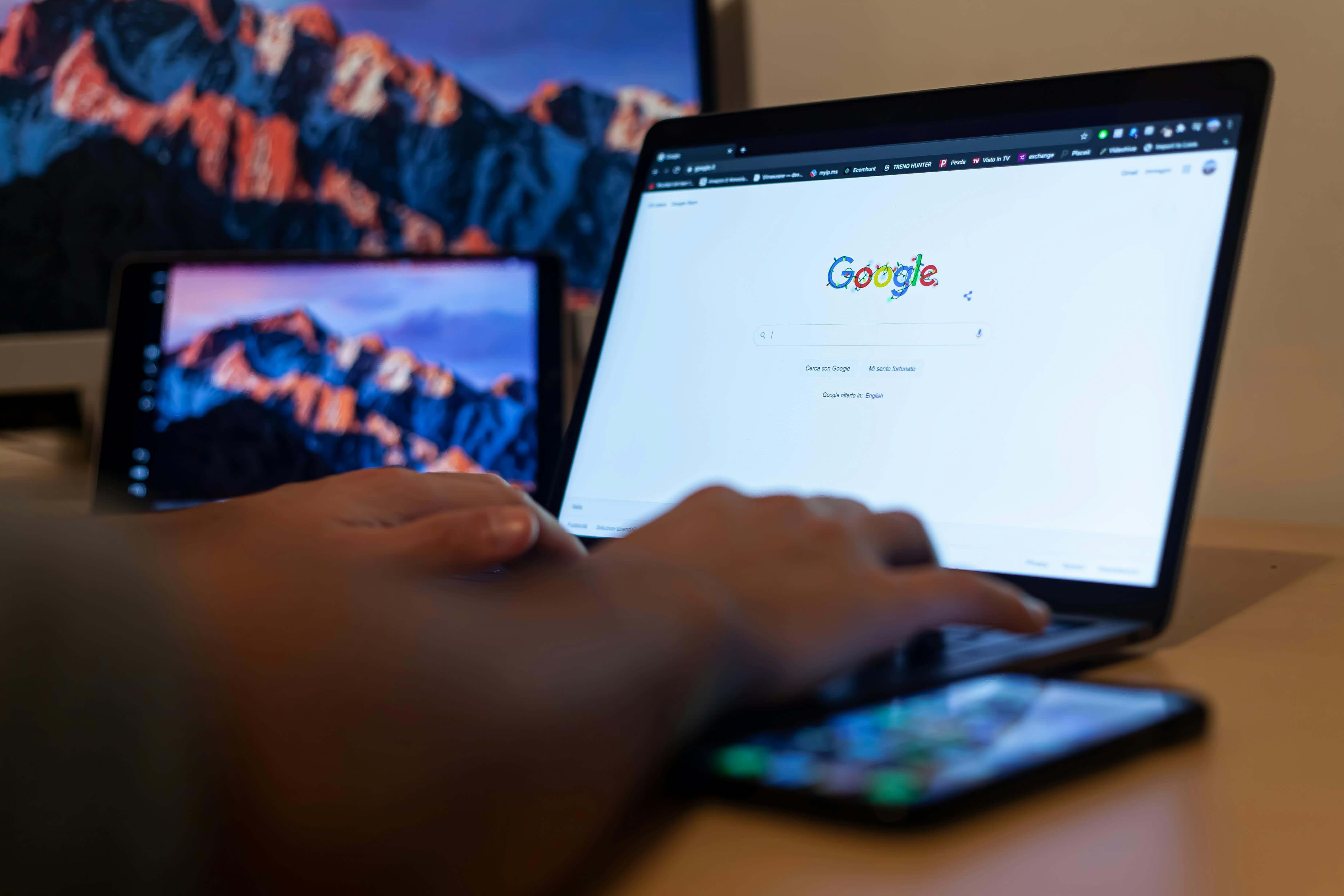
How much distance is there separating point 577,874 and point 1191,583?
48 cm

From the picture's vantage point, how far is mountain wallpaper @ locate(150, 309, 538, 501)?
0.93m

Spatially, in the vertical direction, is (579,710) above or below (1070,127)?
below

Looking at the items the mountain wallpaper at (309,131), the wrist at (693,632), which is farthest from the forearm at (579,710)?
the mountain wallpaper at (309,131)

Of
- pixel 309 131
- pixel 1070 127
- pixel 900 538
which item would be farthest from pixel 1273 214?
pixel 309 131

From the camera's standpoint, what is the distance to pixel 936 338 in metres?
Result: 0.57

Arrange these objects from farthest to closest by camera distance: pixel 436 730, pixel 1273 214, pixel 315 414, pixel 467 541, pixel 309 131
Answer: pixel 309 131
pixel 315 414
pixel 1273 214
pixel 467 541
pixel 436 730

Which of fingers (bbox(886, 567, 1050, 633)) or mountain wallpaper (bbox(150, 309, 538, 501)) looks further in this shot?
mountain wallpaper (bbox(150, 309, 538, 501))

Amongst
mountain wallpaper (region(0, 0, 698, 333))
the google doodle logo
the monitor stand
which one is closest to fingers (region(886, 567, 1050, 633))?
the google doodle logo

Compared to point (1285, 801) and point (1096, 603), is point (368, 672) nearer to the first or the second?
point (1285, 801)

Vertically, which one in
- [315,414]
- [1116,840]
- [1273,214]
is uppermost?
[1273,214]

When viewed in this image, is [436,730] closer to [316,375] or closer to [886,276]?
[886,276]

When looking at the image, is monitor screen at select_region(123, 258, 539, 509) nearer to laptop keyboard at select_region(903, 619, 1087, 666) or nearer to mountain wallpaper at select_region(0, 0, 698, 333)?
mountain wallpaper at select_region(0, 0, 698, 333)

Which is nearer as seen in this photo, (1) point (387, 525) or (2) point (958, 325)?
(1) point (387, 525)

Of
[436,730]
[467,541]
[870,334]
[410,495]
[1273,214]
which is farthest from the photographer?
[1273,214]
